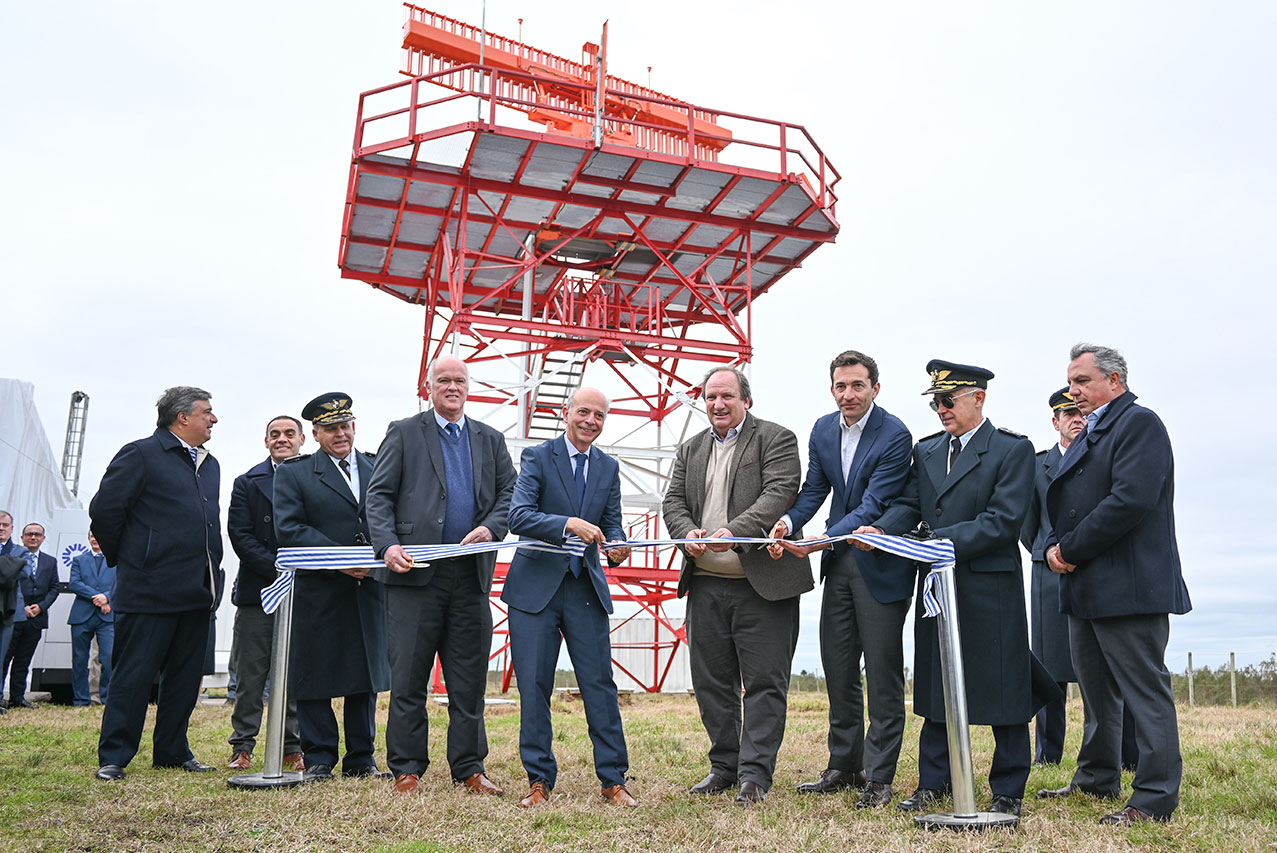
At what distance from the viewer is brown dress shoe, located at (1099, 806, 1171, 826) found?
4.33m

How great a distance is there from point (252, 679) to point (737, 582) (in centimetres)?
334

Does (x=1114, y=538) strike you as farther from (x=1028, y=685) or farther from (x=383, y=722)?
(x=383, y=722)

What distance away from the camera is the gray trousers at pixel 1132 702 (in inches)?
175

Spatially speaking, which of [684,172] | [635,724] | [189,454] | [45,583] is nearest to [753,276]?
[684,172]

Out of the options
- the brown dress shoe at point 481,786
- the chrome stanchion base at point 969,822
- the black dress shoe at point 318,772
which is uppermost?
the chrome stanchion base at point 969,822

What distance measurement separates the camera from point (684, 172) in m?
14.3

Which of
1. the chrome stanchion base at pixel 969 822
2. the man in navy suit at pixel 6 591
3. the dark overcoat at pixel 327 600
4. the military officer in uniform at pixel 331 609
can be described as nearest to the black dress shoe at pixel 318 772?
the military officer in uniform at pixel 331 609

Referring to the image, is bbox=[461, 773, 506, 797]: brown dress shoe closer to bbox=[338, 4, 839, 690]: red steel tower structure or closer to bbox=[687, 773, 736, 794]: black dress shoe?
bbox=[687, 773, 736, 794]: black dress shoe

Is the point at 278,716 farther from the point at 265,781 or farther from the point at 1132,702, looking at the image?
the point at 1132,702

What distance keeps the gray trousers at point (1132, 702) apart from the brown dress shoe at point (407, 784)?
10.8ft

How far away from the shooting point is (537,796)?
498 centimetres

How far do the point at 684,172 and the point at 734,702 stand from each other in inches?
394

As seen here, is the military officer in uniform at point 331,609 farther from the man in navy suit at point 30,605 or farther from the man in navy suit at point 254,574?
the man in navy suit at point 30,605

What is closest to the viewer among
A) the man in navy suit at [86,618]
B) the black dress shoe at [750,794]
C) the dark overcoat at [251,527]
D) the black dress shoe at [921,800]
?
the black dress shoe at [921,800]
